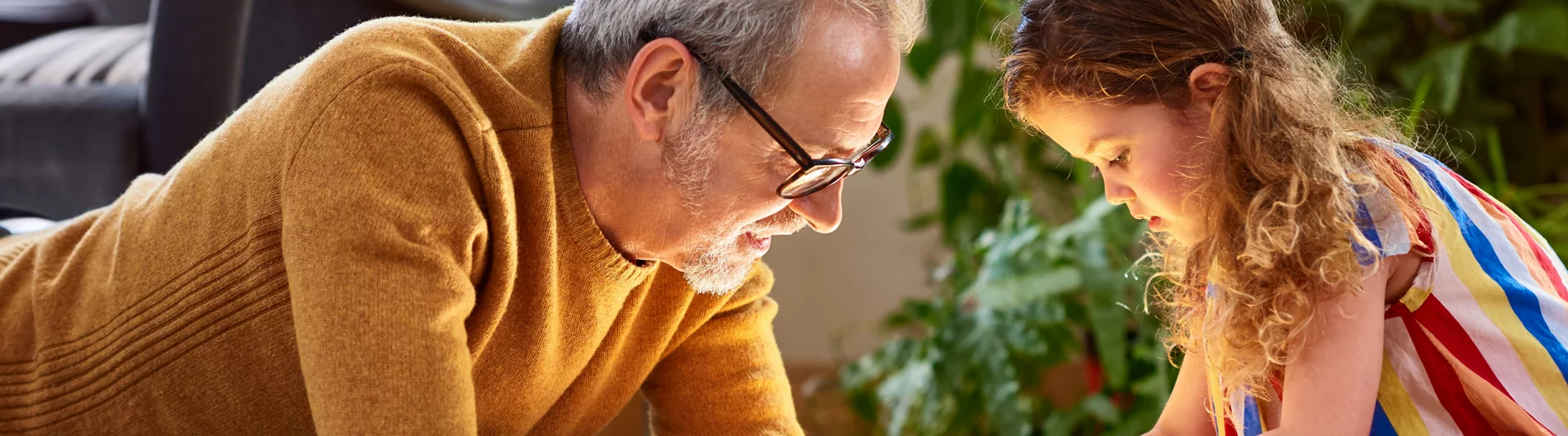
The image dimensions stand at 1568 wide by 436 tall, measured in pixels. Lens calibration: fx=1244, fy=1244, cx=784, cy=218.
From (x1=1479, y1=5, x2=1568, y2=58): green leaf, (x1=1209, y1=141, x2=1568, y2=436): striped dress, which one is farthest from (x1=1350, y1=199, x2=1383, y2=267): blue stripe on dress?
(x1=1479, y1=5, x2=1568, y2=58): green leaf

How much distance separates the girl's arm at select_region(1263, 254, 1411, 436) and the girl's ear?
199 millimetres

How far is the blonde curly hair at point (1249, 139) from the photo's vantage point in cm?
99

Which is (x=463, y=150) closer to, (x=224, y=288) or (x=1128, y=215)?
(x=224, y=288)

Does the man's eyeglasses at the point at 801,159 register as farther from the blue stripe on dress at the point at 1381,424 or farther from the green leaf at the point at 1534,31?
the green leaf at the point at 1534,31

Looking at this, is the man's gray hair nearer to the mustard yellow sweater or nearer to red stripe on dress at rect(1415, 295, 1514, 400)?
the mustard yellow sweater

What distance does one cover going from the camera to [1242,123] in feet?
3.36

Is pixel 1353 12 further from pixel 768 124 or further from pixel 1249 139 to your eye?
pixel 768 124

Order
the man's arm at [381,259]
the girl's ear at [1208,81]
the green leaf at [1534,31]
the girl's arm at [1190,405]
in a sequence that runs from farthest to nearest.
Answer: the green leaf at [1534,31] < the girl's arm at [1190,405] < the girl's ear at [1208,81] < the man's arm at [381,259]

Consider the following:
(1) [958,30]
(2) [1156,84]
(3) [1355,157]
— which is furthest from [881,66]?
(1) [958,30]

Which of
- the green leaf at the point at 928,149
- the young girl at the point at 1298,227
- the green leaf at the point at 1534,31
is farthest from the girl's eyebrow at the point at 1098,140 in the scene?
the green leaf at the point at 928,149

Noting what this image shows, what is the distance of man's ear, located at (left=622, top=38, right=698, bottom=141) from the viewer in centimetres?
98

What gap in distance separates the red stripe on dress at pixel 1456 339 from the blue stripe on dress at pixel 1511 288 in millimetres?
45

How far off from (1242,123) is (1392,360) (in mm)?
225

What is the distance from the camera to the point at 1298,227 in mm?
974
